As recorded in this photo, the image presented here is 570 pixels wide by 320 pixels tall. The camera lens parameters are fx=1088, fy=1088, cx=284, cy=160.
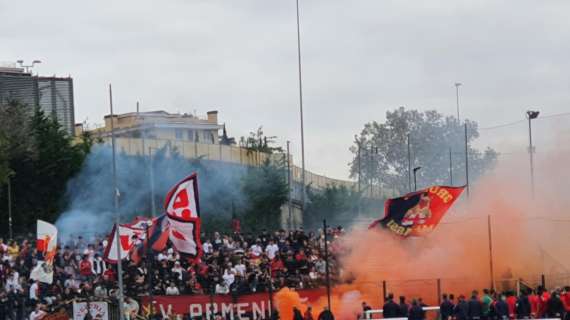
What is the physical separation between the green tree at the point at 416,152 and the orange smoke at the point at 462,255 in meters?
9.35

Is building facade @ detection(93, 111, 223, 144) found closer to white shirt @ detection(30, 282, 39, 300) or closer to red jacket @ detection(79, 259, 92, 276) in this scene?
red jacket @ detection(79, 259, 92, 276)

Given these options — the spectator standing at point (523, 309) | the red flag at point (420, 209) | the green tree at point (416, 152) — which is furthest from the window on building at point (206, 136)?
the spectator standing at point (523, 309)

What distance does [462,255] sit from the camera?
A: 3825 centimetres

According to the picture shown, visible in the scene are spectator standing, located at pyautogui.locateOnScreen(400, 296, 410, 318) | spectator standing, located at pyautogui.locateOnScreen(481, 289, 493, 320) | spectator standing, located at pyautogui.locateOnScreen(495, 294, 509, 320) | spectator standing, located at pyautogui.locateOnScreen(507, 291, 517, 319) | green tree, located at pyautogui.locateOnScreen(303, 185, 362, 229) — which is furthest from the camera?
green tree, located at pyautogui.locateOnScreen(303, 185, 362, 229)

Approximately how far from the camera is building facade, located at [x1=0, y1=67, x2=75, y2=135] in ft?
218

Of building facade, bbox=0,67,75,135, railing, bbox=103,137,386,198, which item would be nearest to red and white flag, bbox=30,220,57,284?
railing, bbox=103,137,386,198

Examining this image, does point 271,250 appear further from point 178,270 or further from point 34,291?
point 34,291

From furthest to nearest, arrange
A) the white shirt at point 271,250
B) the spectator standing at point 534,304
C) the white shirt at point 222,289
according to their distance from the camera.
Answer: the white shirt at point 271,250
the white shirt at point 222,289
the spectator standing at point 534,304

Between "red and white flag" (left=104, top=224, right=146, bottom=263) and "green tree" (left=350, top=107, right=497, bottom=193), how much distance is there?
22853 mm

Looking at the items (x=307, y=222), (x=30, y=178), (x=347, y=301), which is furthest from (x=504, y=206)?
(x=30, y=178)

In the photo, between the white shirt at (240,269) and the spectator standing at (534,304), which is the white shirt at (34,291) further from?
the spectator standing at (534,304)

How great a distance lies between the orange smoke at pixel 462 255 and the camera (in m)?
35.1

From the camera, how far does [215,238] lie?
3766cm

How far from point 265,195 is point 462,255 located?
17.6m
